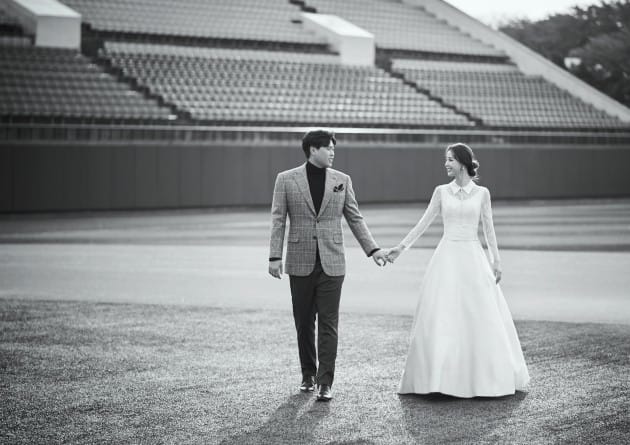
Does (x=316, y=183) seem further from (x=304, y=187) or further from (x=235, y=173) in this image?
(x=235, y=173)

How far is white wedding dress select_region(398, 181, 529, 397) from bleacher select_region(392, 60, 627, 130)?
28165mm

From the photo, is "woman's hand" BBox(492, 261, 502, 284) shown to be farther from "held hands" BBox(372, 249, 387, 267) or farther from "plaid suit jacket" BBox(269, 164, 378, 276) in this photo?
"plaid suit jacket" BBox(269, 164, 378, 276)

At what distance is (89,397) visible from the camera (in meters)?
6.75

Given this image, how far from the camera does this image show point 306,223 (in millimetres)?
6984

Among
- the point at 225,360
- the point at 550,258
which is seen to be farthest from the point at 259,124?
the point at 225,360

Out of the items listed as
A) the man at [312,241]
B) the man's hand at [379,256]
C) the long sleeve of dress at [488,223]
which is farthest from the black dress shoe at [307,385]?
the long sleeve of dress at [488,223]

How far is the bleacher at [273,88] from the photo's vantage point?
30.2 metres

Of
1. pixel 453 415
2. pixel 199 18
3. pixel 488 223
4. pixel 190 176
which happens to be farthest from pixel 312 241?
pixel 199 18

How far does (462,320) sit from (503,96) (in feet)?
103

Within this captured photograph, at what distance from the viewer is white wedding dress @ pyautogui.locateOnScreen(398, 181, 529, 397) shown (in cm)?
672

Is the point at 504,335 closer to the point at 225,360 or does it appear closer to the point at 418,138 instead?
the point at 225,360

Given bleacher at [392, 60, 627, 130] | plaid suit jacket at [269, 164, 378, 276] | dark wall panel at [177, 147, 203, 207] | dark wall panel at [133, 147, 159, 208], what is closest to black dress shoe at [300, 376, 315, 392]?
plaid suit jacket at [269, 164, 378, 276]

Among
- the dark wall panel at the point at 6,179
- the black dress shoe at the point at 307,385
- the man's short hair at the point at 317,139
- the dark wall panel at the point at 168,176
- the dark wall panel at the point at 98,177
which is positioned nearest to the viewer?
the man's short hair at the point at 317,139

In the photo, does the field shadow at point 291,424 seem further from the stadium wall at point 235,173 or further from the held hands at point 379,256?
the stadium wall at point 235,173
